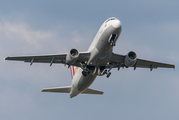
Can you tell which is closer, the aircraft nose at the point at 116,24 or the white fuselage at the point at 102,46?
the aircraft nose at the point at 116,24

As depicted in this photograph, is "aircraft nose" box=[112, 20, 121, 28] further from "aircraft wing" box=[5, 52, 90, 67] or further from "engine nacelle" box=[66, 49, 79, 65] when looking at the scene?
"engine nacelle" box=[66, 49, 79, 65]

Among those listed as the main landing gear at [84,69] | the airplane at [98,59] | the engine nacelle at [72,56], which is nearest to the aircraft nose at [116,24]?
the airplane at [98,59]

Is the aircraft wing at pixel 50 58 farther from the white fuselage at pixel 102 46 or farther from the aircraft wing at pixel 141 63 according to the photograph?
the aircraft wing at pixel 141 63

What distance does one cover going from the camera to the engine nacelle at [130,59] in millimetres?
36969

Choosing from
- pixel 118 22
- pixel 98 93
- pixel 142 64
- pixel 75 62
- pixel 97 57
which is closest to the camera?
pixel 118 22

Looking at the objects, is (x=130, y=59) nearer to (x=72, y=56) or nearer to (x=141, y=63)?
(x=141, y=63)

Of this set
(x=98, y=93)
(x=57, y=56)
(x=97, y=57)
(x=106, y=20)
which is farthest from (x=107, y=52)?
(x=98, y=93)

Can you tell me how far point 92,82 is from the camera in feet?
132

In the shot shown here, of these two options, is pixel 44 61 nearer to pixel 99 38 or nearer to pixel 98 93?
pixel 99 38

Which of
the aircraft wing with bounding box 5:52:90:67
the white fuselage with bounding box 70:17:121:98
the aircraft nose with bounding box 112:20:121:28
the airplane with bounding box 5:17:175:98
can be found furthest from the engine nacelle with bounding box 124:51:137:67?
the aircraft nose with bounding box 112:20:121:28

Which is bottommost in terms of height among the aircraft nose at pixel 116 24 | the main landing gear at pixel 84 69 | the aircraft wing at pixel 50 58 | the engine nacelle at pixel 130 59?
the main landing gear at pixel 84 69

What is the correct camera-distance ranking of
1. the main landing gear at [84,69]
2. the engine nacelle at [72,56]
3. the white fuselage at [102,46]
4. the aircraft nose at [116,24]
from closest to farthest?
1. the aircraft nose at [116,24]
2. the white fuselage at [102,46]
3. the engine nacelle at [72,56]
4. the main landing gear at [84,69]

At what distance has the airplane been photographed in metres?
33.9

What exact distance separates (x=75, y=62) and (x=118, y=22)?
788cm
